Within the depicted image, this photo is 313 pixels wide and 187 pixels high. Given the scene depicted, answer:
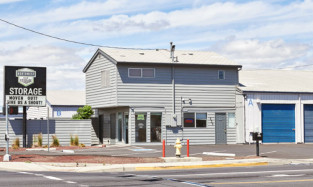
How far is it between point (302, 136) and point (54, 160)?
2086 centimetres

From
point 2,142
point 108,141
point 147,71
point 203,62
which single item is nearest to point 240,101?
point 203,62

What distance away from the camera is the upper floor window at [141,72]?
3706cm

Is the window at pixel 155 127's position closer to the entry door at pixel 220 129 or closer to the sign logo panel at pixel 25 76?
the entry door at pixel 220 129

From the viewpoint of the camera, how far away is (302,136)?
128 feet

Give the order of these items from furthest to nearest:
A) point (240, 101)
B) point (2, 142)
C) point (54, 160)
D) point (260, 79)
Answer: point (260, 79) < point (240, 101) < point (2, 142) < point (54, 160)

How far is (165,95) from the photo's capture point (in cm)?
3772

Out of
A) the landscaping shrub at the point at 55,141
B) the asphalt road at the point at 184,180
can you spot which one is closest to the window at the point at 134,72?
the landscaping shrub at the point at 55,141

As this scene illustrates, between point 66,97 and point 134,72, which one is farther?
point 66,97

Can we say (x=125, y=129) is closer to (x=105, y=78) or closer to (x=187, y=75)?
(x=105, y=78)

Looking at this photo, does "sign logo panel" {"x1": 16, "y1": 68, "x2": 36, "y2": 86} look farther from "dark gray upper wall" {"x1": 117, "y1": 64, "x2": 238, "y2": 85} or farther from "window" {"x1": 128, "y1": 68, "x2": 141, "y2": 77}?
"window" {"x1": 128, "y1": 68, "x2": 141, "y2": 77}

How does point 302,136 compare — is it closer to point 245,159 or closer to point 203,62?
point 203,62

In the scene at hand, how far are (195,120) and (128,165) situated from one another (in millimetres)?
16497

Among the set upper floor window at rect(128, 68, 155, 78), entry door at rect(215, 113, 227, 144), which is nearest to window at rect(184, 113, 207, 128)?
entry door at rect(215, 113, 227, 144)

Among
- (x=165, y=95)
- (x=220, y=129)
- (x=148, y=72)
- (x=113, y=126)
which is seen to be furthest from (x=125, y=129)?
(x=220, y=129)
